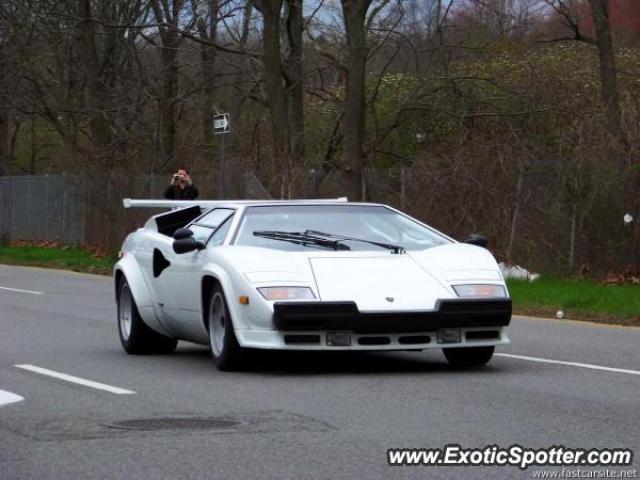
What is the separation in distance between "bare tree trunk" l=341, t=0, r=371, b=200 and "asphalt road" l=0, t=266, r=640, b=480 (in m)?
14.8

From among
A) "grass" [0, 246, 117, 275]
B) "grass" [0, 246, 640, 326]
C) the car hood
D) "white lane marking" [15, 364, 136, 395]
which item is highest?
the car hood

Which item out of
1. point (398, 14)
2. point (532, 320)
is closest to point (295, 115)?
point (398, 14)

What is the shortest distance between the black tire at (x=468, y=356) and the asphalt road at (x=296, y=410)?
120 millimetres

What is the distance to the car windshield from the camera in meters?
11.4

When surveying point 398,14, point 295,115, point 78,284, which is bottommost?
point 78,284

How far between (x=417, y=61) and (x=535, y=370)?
869 inches

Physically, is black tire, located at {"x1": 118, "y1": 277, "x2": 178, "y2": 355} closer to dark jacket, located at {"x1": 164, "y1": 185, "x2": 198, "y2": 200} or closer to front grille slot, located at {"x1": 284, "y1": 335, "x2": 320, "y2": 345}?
front grille slot, located at {"x1": 284, "y1": 335, "x2": 320, "y2": 345}

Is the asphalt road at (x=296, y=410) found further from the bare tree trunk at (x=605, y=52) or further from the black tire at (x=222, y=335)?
the bare tree trunk at (x=605, y=52)

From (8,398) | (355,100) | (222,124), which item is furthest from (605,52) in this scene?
(8,398)

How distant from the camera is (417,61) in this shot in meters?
32.8

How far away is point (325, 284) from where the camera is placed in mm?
10531

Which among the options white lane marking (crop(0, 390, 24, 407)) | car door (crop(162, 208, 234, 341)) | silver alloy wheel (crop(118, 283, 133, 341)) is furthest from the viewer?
silver alloy wheel (crop(118, 283, 133, 341))

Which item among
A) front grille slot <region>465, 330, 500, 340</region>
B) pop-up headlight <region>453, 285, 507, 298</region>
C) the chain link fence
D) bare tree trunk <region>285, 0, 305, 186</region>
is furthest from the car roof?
bare tree trunk <region>285, 0, 305, 186</region>

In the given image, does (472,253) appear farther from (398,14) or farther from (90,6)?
(90,6)
